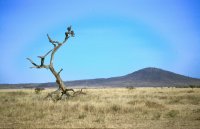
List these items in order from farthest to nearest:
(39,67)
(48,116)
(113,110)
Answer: (39,67) < (113,110) < (48,116)

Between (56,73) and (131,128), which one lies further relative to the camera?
(56,73)

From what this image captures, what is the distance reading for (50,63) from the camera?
85.2 feet

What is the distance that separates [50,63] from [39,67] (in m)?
1.01

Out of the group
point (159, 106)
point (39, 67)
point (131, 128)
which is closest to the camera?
point (131, 128)

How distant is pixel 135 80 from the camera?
7426 inches

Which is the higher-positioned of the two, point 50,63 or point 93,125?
point 50,63

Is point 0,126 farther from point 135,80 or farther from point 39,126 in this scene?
point 135,80

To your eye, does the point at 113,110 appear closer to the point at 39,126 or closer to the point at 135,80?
the point at 39,126

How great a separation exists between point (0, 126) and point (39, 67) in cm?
1429

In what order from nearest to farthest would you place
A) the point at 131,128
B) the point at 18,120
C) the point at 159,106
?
the point at 131,128 < the point at 18,120 < the point at 159,106

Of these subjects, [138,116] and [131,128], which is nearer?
[131,128]

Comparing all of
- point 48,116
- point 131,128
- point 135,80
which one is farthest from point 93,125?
point 135,80

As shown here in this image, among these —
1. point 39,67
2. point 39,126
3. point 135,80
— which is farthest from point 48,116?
point 135,80

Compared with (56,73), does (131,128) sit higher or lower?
lower
